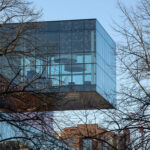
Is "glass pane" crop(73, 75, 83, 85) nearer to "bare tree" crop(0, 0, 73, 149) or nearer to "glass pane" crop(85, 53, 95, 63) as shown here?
"glass pane" crop(85, 53, 95, 63)

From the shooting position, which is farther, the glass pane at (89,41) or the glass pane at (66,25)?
the glass pane at (66,25)

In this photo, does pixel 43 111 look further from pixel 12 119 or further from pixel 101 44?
pixel 101 44

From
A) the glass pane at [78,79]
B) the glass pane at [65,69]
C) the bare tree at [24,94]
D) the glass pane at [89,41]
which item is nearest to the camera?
the bare tree at [24,94]

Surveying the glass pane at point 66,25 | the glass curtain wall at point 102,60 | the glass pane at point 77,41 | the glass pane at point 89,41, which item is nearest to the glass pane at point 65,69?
the glass pane at point 77,41

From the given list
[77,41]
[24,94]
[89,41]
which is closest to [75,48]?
[77,41]

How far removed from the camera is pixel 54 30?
45.4 meters

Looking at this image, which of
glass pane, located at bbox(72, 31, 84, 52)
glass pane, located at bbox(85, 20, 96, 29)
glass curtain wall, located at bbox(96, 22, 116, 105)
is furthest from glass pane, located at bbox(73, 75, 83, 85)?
glass pane, located at bbox(85, 20, 96, 29)

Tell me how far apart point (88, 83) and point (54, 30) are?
554 centimetres

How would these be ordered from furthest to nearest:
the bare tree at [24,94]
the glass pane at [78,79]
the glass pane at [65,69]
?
1. the glass pane at [78,79]
2. the glass pane at [65,69]
3. the bare tree at [24,94]

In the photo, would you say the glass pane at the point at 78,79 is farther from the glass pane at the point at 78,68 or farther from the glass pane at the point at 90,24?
the glass pane at the point at 90,24

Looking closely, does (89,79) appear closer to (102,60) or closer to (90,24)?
(102,60)

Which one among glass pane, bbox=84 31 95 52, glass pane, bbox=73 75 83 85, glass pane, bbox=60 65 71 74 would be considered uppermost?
glass pane, bbox=84 31 95 52

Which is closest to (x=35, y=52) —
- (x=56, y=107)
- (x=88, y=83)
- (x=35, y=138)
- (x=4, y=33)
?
(x=4, y=33)

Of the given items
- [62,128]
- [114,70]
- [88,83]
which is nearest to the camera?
[62,128]
